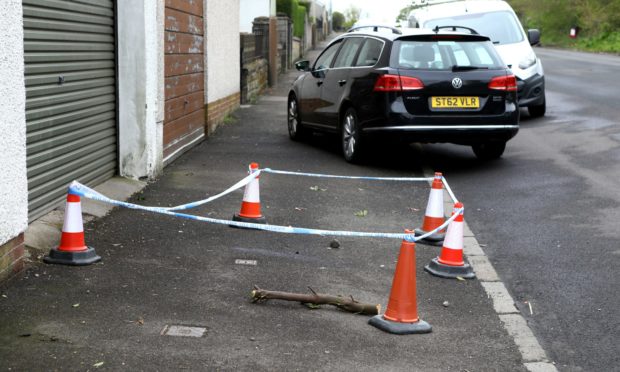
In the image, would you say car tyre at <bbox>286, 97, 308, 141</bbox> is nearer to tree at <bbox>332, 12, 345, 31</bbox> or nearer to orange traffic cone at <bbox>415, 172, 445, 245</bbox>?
orange traffic cone at <bbox>415, 172, 445, 245</bbox>

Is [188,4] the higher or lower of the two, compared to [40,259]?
higher

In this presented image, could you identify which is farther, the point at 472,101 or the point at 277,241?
the point at 472,101

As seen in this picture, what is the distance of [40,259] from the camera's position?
20.1 ft

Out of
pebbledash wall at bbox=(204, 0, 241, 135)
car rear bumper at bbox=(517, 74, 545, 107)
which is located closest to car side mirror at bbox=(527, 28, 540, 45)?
car rear bumper at bbox=(517, 74, 545, 107)

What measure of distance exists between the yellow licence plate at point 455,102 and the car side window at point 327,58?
102 inches

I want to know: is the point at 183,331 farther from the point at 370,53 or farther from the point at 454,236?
the point at 370,53

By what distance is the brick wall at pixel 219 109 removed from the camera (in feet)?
46.1

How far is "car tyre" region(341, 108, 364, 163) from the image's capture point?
11.3 metres

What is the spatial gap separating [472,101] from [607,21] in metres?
47.0

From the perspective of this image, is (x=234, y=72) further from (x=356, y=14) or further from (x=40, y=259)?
(x=356, y=14)

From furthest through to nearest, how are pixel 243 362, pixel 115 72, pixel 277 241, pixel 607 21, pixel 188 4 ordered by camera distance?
pixel 607 21
pixel 188 4
pixel 115 72
pixel 277 241
pixel 243 362

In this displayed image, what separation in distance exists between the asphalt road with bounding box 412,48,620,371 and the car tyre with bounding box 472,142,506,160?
140 mm

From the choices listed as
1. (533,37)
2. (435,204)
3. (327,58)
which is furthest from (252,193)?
(533,37)

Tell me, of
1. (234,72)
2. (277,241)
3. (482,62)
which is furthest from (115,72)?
(234,72)
